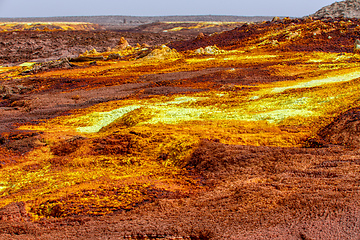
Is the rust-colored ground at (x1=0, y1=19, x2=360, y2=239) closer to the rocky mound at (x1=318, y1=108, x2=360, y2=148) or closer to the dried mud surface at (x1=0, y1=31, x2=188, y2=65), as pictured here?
the rocky mound at (x1=318, y1=108, x2=360, y2=148)

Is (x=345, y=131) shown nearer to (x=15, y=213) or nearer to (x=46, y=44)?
(x=15, y=213)

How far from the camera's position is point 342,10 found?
46875mm

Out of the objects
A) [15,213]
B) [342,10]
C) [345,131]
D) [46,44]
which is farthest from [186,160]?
[342,10]

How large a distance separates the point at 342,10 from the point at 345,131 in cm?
4689

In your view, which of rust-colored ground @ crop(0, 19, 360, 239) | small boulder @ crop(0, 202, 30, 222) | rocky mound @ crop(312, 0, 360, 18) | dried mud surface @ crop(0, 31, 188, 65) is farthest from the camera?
rocky mound @ crop(312, 0, 360, 18)

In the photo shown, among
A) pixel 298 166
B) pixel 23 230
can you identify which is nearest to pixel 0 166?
pixel 23 230

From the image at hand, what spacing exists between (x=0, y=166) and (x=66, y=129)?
4.07m

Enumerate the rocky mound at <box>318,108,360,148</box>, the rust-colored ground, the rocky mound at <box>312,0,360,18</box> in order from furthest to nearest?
the rocky mound at <box>312,0,360,18</box>, the rocky mound at <box>318,108,360,148</box>, the rust-colored ground

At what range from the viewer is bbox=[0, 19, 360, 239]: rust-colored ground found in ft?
→ 15.7

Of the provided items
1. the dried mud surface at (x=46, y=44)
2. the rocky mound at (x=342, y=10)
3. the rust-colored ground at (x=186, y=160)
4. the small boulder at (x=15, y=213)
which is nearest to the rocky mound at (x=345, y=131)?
the rust-colored ground at (x=186, y=160)

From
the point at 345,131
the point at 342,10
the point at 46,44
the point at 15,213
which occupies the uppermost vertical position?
the point at 342,10

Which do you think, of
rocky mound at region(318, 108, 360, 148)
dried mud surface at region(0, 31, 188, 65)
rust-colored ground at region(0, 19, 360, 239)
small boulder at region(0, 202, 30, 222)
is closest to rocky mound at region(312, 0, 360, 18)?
rust-colored ground at region(0, 19, 360, 239)

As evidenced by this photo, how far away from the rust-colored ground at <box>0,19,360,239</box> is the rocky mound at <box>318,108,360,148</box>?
46 mm

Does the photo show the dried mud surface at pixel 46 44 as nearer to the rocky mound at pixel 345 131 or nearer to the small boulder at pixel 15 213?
the small boulder at pixel 15 213
